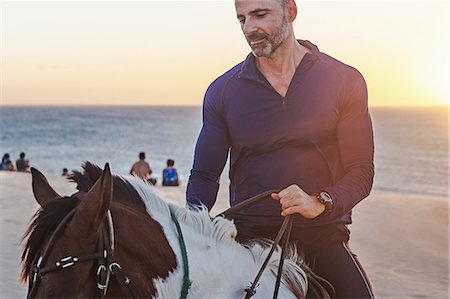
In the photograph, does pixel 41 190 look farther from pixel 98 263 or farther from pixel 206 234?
pixel 206 234

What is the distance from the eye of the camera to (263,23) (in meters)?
2.85

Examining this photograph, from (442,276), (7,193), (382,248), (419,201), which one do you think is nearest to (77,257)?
(442,276)

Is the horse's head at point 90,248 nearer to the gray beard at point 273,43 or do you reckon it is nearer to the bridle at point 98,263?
the bridle at point 98,263

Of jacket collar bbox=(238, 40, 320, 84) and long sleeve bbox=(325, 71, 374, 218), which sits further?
jacket collar bbox=(238, 40, 320, 84)

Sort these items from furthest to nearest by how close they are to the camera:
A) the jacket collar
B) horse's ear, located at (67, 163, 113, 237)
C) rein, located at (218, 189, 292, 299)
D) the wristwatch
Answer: the jacket collar
the wristwatch
rein, located at (218, 189, 292, 299)
horse's ear, located at (67, 163, 113, 237)

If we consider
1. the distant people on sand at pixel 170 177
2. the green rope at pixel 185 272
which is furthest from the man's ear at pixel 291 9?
the distant people on sand at pixel 170 177

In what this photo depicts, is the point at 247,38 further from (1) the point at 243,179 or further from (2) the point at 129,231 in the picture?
(2) the point at 129,231

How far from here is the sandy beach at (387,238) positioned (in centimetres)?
962

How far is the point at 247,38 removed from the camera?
290cm

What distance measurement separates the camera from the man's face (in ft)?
9.29

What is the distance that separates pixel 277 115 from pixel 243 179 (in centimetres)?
33

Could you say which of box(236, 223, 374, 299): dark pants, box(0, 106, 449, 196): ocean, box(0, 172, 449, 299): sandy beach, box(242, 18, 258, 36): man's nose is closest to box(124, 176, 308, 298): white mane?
box(236, 223, 374, 299): dark pants

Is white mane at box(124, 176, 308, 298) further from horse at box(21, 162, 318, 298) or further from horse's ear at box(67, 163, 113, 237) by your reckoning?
horse's ear at box(67, 163, 113, 237)

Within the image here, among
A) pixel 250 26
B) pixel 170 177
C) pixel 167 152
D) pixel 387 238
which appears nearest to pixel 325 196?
pixel 250 26
